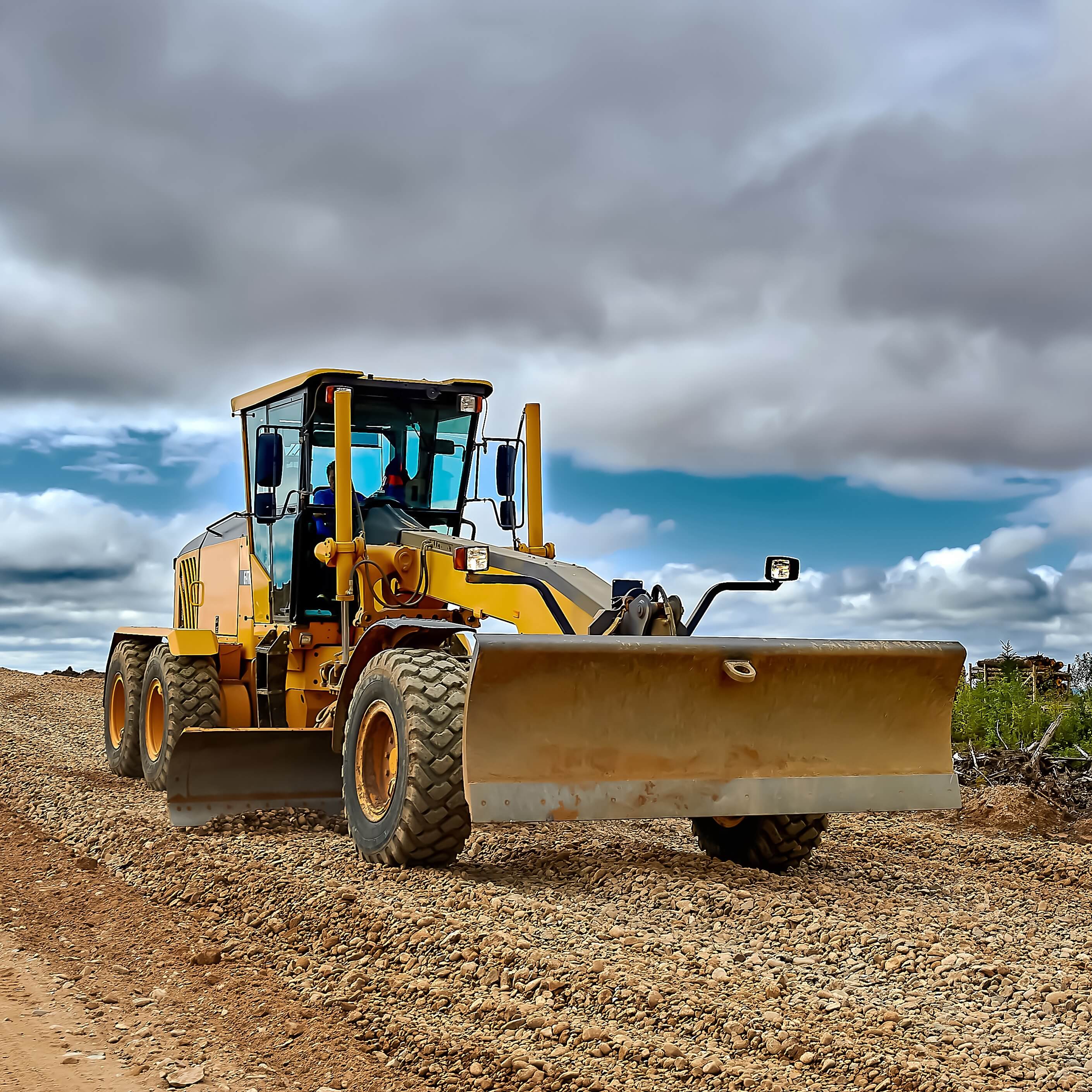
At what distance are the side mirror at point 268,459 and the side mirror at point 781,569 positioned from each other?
12.3 ft

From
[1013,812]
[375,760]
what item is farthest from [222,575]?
[1013,812]

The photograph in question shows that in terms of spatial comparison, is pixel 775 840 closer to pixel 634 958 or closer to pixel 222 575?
pixel 634 958

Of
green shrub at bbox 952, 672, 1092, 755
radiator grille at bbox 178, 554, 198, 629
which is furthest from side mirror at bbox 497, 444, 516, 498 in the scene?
green shrub at bbox 952, 672, 1092, 755

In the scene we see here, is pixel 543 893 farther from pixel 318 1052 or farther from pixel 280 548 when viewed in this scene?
pixel 280 548

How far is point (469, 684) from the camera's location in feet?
19.2

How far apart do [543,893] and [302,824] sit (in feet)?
9.21

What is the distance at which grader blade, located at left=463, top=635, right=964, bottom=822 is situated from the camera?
19.4ft

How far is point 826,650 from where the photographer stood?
21.1 ft

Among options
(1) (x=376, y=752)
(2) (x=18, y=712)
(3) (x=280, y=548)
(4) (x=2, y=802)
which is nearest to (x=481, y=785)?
(1) (x=376, y=752)

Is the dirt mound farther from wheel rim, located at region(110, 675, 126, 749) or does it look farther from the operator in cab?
wheel rim, located at region(110, 675, 126, 749)

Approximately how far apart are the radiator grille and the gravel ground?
14.1 ft

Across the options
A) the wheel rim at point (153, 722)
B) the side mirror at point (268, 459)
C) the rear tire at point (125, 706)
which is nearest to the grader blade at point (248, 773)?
the side mirror at point (268, 459)

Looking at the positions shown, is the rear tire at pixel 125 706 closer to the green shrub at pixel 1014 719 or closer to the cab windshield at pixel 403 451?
the cab windshield at pixel 403 451

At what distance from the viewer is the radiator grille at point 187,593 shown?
1210 centimetres
